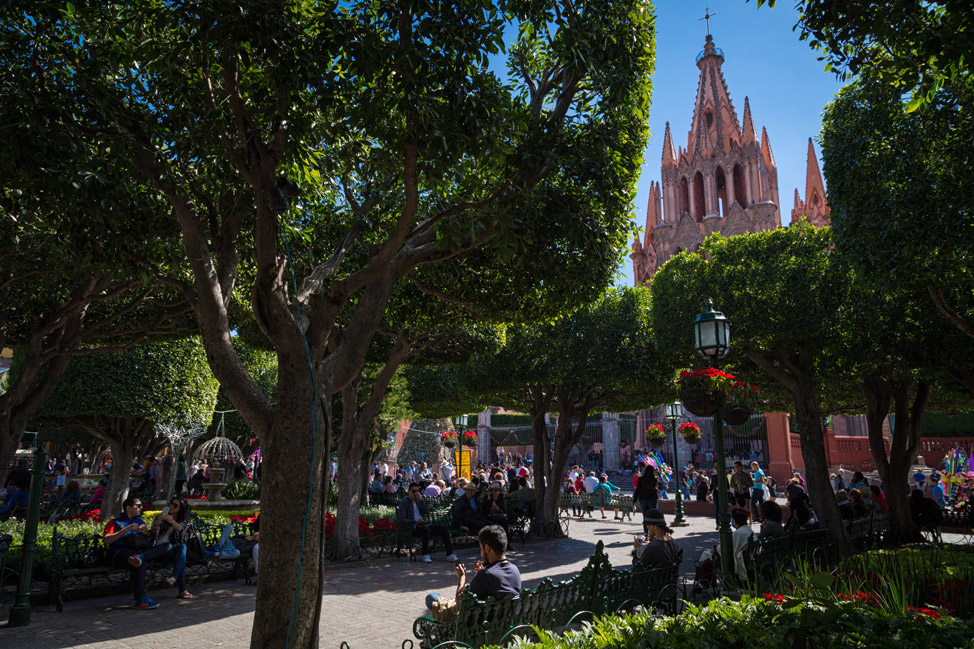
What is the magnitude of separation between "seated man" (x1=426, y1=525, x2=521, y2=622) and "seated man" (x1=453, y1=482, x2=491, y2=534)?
7.12m

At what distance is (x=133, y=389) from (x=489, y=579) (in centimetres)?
1296

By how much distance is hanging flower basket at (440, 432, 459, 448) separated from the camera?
39.1 metres

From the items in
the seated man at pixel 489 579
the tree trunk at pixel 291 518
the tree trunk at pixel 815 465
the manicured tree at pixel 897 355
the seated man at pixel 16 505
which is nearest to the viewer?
the tree trunk at pixel 291 518

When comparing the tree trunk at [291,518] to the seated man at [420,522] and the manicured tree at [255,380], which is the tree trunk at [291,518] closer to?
the seated man at [420,522]

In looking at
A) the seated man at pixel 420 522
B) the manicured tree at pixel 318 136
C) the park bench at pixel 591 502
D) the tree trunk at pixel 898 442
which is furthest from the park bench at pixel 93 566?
the tree trunk at pixel 898 442

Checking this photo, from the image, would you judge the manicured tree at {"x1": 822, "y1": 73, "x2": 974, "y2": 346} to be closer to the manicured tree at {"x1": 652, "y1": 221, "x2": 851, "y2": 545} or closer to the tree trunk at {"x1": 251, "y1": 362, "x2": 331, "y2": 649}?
the manicured tree at {"x1": 652, "y1": 221, "x2": 851, "y2": 545}

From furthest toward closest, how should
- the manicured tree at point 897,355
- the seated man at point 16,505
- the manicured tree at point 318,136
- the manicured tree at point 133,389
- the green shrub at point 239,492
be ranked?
the green shrub at point 239,492
the seated man at point 16,505
the manicured tree at point 133,389
the manicured tree at point 897,355
the manicured tree at point 318,136

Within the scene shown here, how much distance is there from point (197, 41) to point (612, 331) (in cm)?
1148

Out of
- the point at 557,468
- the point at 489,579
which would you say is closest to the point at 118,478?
the point at 557,468

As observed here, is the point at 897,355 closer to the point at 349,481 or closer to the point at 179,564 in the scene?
the point at 349,481

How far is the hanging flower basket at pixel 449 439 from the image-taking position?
39094 millimetres

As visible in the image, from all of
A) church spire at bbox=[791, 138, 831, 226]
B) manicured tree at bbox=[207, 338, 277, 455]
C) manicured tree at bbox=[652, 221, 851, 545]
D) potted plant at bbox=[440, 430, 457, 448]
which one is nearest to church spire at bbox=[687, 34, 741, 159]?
church spire at bbox=[791, 138, 831, 226]

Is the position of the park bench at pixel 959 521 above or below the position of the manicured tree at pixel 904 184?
below

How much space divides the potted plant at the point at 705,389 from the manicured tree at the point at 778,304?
3.47m
